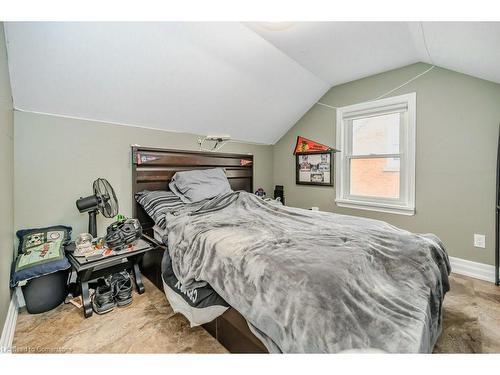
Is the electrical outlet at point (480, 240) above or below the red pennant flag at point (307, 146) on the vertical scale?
below

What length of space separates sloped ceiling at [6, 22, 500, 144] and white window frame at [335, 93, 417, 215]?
1.31ft

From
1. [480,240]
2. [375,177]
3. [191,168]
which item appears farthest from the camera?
[375,177]

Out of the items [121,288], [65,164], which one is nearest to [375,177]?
[121,288]

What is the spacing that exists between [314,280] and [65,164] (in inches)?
88.2

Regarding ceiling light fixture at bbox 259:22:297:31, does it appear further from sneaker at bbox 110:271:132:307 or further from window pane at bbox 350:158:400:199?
sneaker at bbox 110:271:132:307

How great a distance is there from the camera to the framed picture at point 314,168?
324cm

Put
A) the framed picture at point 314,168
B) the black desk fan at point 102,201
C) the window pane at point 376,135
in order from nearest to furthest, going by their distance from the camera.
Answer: the black desk fan at point 102,201 → the window pane at point 376,135 → the framed picture at point 314,168

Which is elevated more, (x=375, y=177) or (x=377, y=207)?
(x=375, y=177)

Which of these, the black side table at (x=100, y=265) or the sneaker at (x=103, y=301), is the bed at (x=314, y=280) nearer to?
the black side table at (x=100, y=265)

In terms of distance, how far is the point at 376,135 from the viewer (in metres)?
2.90

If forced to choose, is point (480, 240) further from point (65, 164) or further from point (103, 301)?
point (65, 164)

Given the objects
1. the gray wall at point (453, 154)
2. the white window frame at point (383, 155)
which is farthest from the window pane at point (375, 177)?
the gray wall at point (453, 154)

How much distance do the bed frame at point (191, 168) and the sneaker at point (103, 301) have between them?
1.24 feet
